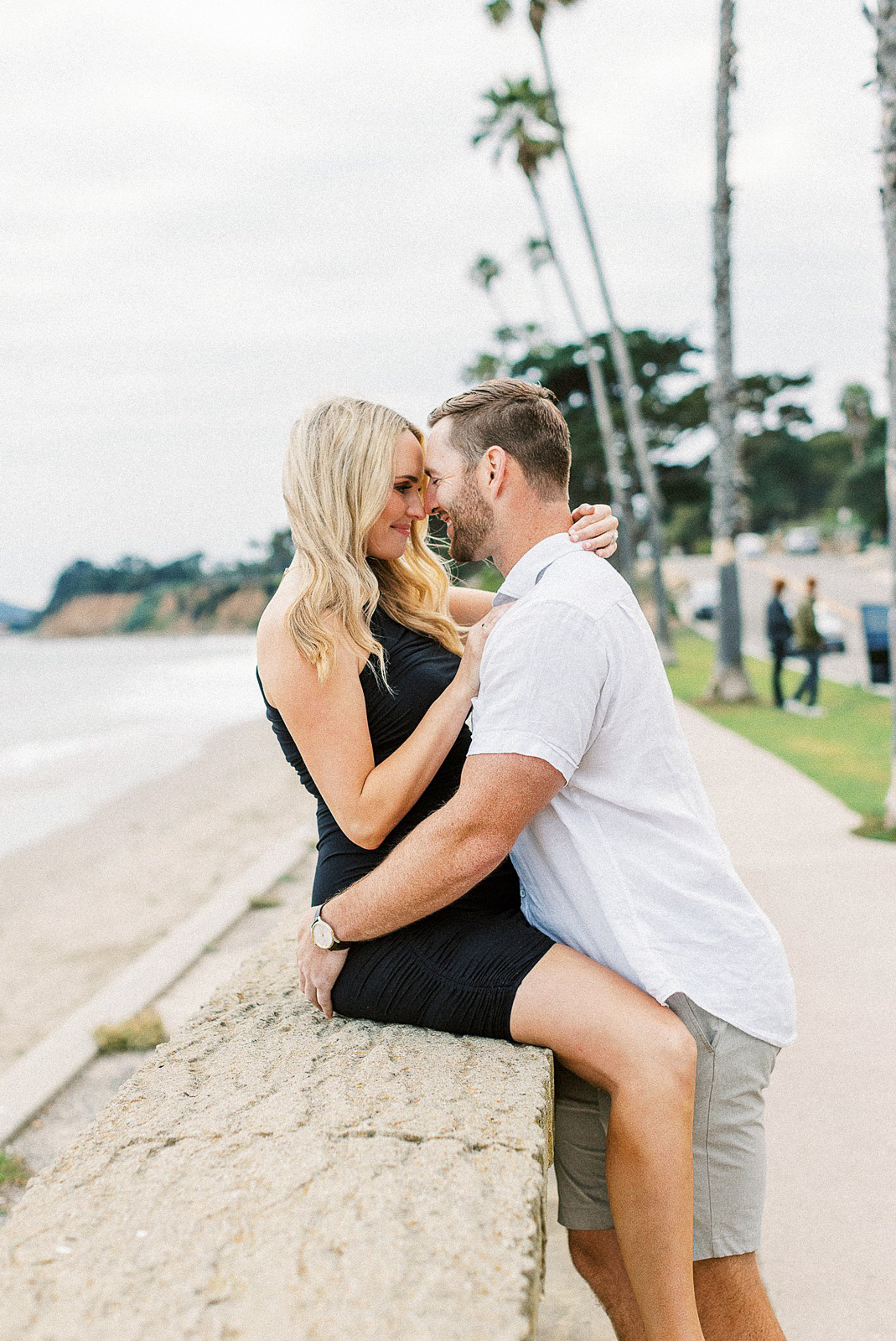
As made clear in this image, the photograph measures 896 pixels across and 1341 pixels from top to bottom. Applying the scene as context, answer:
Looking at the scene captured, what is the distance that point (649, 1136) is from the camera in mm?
2033

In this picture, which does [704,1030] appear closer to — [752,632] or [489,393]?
[489,393]

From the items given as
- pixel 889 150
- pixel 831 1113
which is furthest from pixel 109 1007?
pixel 889 150

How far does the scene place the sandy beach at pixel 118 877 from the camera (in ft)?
27.2

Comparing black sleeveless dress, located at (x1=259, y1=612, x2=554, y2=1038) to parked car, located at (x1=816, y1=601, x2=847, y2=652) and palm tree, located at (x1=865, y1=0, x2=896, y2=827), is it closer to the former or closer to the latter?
palm tree, located at (x1=865, y1=0, x2=896, y2=827)

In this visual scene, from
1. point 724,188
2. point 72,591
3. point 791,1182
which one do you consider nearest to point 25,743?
point 724,188

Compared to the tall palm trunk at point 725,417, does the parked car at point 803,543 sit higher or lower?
lower

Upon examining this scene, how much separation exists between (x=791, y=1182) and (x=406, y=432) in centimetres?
258

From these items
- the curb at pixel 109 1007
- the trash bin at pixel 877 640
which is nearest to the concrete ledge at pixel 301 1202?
the curb at pixel 109 1007

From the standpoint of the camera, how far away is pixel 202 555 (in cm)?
10294

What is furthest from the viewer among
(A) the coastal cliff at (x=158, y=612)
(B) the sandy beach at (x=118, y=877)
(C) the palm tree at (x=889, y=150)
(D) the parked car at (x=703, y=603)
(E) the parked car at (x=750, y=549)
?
(A) the coastal cliff at (x=158, y=612)

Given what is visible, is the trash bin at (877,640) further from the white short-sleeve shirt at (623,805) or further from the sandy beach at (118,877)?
the white short-sleeve shirt at (623,805)

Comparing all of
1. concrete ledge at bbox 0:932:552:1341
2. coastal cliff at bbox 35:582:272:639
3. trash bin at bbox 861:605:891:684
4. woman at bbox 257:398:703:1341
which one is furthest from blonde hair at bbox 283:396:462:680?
coastal cliff at bbox 35:582:272:639

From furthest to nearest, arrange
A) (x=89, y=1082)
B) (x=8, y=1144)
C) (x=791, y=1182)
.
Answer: (x=89, y=1082), (x=8, y=1144), (x=791, y=1182)

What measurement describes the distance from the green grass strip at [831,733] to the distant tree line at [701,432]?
3.77m
